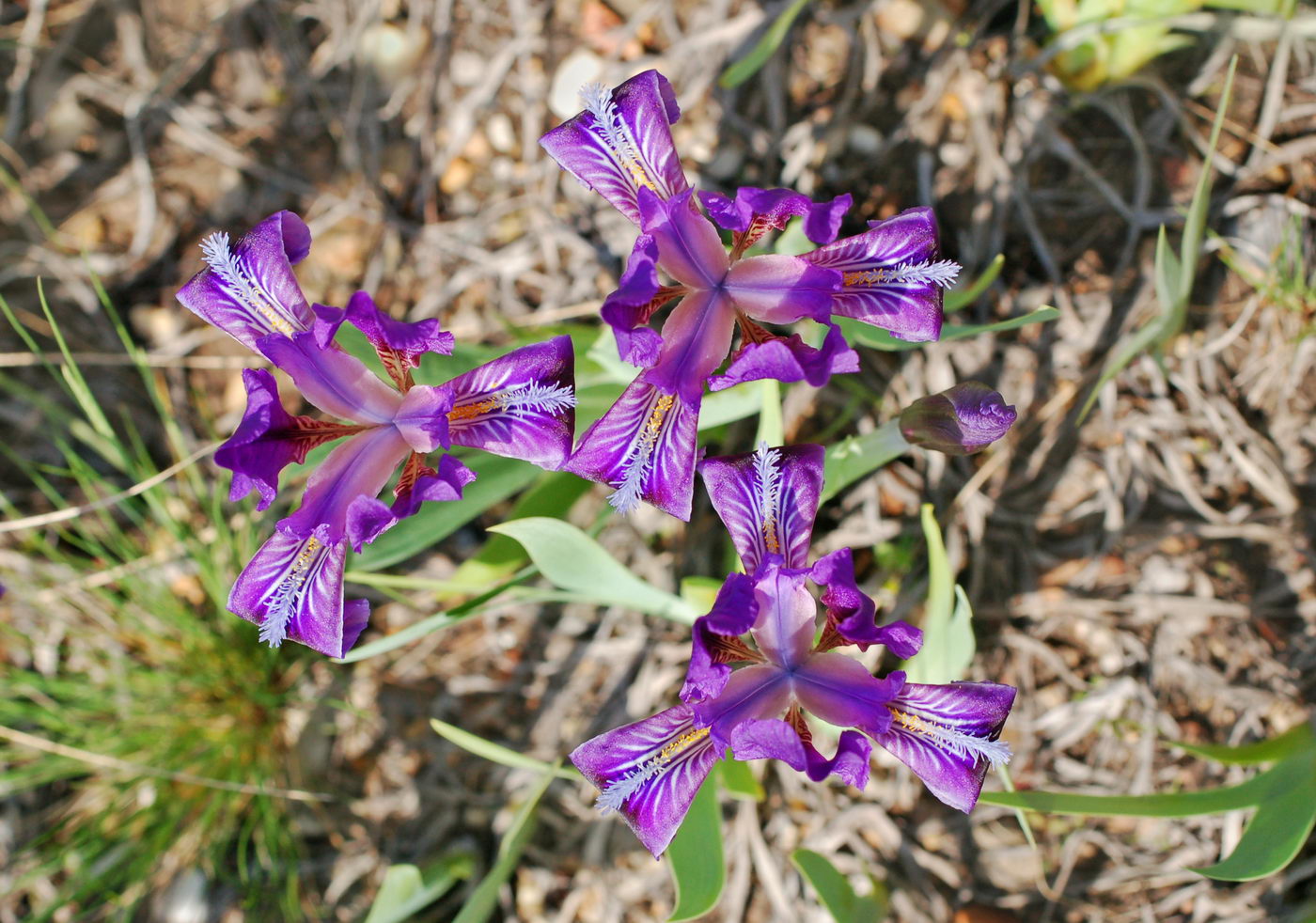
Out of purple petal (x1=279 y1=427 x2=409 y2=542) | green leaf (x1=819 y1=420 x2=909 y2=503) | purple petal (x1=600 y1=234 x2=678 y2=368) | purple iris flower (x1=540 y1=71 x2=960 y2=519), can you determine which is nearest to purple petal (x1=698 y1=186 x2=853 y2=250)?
purple iris flower (x1=540 y1=71 x2=960 y2=519)

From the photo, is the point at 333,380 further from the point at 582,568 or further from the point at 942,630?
the point at 942,630

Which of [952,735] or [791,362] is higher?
[791,362]

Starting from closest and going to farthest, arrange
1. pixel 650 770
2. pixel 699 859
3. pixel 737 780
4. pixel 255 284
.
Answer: pixel 650 770 → pixel 255 284 → pixel 699 859 → pixel 737 780

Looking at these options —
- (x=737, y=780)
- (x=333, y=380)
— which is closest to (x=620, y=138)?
(x=333, y=380)

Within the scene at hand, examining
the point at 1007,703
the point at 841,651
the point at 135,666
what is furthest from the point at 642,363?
the point at 135,666

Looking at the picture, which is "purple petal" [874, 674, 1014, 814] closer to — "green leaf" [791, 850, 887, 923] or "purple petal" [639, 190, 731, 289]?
"green leaf" [791, 850, 887, 923]

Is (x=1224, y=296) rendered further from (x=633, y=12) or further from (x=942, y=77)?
(x=633, y=12)
